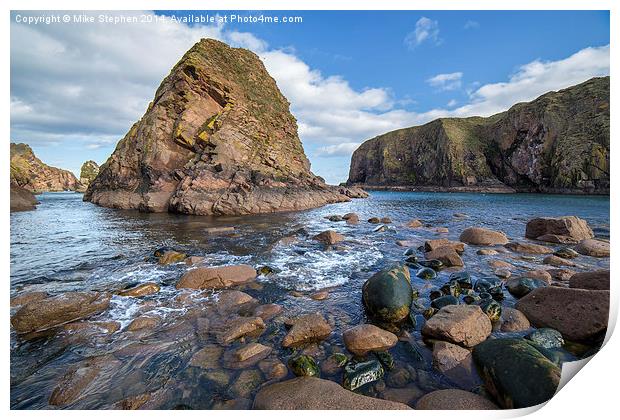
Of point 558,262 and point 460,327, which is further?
point 558,262

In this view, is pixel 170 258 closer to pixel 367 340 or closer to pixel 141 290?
pixel 141 290

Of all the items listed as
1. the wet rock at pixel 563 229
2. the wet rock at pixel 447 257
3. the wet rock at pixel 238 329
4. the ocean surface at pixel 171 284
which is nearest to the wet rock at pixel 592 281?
the ocean surface at pixel 171 284

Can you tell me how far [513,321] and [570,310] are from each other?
92 cm

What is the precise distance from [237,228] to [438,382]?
14526mm

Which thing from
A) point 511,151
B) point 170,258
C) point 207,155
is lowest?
point 170,258

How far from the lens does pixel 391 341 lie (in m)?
4.29

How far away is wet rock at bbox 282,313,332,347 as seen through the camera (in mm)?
4316

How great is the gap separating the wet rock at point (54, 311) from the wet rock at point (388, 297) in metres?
5.96

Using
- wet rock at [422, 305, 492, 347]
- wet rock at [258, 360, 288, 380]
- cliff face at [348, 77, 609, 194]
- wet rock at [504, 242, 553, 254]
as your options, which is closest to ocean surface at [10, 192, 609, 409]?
wet rock at [258, 360, 288, 380]

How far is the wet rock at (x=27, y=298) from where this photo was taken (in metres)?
5.99

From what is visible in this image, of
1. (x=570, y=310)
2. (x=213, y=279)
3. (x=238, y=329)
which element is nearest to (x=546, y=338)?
(x=570, y=310)

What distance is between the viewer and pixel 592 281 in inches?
227

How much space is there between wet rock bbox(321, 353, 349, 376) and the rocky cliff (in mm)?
21827
